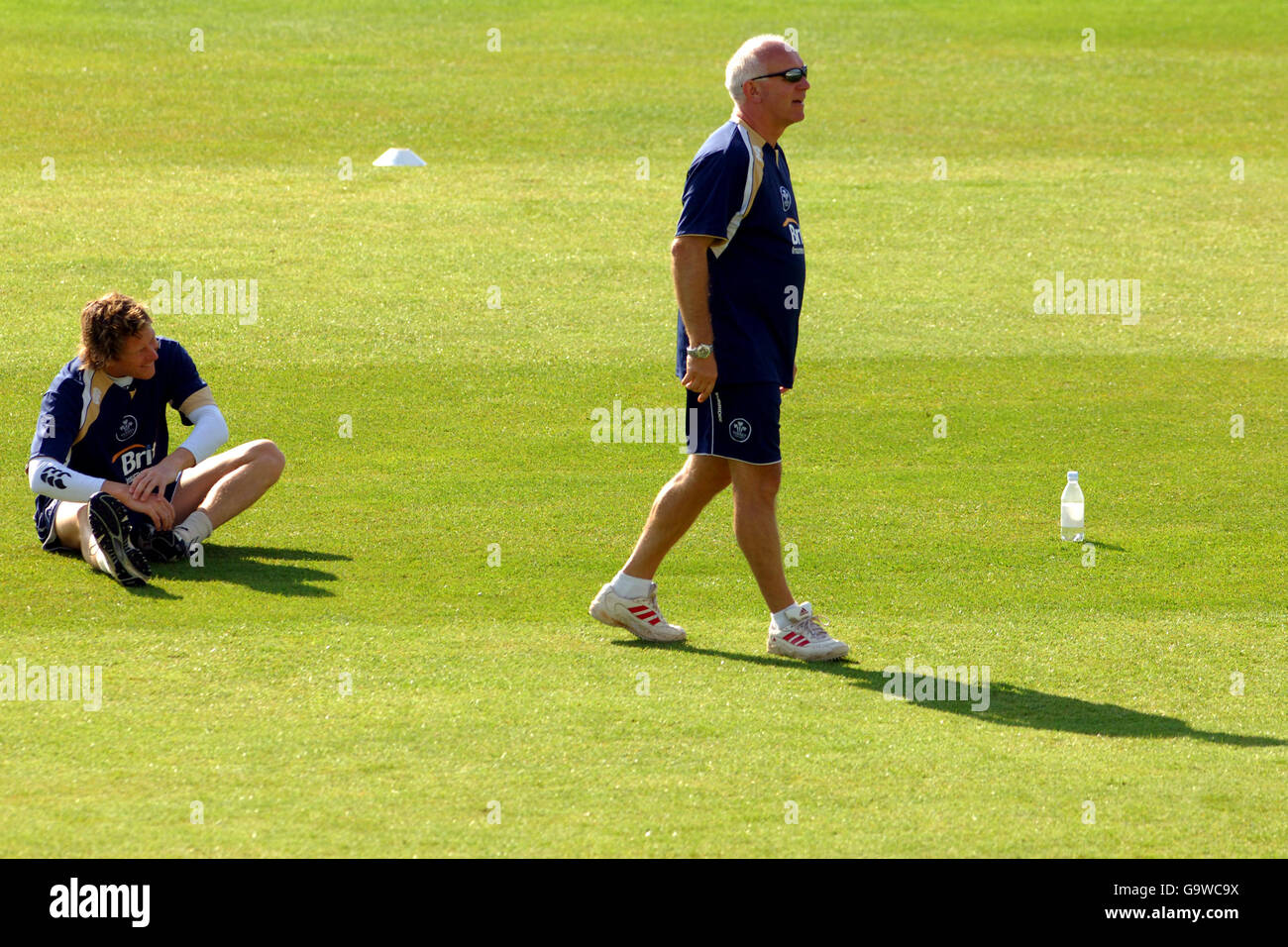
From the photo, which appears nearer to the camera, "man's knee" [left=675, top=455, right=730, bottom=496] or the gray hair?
the gray hair

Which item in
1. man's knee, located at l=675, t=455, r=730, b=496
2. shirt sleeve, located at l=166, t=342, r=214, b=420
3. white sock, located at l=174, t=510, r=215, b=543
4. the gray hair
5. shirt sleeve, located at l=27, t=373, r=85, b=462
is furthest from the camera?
shirt sleeve, located at l=166, t=342, r=214, b=420

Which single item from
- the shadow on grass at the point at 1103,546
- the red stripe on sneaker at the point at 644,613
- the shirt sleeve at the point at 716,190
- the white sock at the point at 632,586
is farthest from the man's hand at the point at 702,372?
the shadow on grass at the point at 1103,546

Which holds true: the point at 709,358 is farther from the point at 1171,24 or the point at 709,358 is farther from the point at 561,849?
the point at 1171,24

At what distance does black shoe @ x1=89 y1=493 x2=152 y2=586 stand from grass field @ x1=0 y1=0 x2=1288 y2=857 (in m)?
0.17

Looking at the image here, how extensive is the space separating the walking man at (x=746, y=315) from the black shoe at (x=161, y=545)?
248cm

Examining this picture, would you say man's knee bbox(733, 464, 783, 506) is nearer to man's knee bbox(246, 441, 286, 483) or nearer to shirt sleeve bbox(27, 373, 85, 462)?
man's knee bbox(246, 441, 286, 483)

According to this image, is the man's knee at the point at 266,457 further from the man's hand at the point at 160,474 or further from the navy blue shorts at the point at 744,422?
the navy blue shorts at the point at 744,422

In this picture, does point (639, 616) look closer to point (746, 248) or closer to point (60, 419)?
point (746, 248)

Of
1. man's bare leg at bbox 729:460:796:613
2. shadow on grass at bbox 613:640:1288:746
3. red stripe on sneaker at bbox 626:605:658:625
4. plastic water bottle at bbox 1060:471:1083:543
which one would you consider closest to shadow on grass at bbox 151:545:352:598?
red stripe on sneaker at bbox 626:605:658:625

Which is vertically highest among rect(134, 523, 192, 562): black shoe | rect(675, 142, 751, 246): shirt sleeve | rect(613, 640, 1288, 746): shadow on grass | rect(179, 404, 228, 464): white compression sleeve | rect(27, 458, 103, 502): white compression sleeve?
rect(675, 142, 751, 246): shirt sleeve

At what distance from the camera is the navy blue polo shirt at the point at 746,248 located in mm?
6723

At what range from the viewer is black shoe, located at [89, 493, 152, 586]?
25.2 feet

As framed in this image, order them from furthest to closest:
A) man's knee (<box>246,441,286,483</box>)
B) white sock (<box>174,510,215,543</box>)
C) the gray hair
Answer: man's knee (<box>246,441,286,483</box>) → white sock (<box>174,510,215,543</box>) → the gray hair

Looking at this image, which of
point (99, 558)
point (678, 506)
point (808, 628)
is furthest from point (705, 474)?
point (99, 558)
